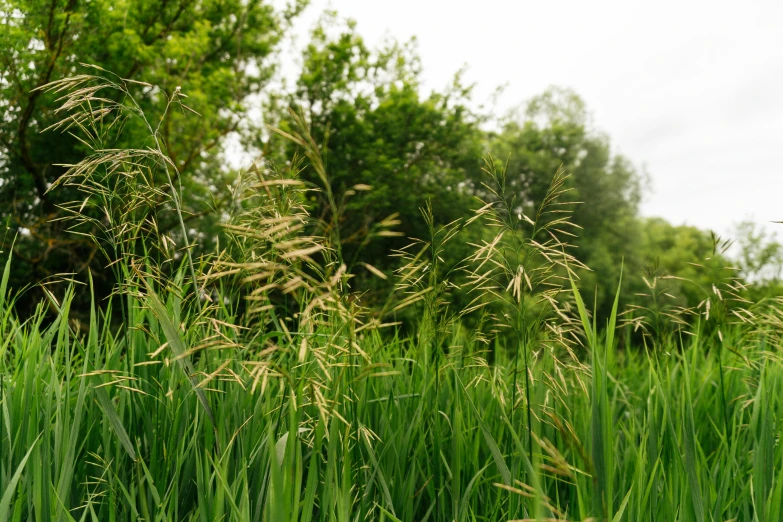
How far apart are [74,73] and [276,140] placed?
4.81m

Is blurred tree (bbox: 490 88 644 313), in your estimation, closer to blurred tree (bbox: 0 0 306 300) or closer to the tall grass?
blurred tree (bbox: 0 0 306 300)

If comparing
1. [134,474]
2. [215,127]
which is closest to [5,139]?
[215,127]

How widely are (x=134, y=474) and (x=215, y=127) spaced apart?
12.3 meters

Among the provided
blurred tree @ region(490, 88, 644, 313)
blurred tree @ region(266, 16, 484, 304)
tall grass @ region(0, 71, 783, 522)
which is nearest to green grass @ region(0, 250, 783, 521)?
tall grass @ region(0, 71, 783, 522)

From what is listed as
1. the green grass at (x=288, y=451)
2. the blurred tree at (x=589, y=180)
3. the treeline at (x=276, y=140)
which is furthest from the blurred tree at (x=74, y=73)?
the blurred tree at (x=589, y=180)

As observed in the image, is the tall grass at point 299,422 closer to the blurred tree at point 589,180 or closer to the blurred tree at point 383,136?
the blurred tree at point 383,136

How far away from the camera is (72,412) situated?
1.69m

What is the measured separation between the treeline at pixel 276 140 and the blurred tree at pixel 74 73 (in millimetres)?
49

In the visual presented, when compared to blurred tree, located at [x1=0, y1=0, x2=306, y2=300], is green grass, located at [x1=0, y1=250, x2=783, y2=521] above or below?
below

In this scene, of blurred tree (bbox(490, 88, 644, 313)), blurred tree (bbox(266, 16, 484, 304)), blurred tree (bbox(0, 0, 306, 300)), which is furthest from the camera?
blurred tree (bbox(490, 88, 644, 313))

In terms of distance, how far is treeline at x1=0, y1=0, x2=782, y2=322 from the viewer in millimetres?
9391

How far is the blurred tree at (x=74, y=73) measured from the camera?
30.4ft

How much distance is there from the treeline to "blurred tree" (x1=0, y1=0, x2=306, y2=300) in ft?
0.16

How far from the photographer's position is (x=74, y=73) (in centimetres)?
998
